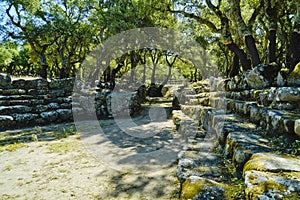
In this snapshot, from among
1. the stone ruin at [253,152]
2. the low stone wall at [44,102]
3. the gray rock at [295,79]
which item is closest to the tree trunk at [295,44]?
the stone ruin at [253,152]

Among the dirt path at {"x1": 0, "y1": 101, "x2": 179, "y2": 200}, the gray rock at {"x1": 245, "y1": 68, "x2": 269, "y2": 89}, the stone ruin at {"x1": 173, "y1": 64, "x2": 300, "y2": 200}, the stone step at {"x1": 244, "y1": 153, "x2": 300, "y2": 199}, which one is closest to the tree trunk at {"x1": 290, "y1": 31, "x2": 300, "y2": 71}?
the stone ruin at {"x1": 173, "y1": 64, "x2": 300, "y2": 200}

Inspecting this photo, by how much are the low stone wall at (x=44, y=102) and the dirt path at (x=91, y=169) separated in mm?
3449

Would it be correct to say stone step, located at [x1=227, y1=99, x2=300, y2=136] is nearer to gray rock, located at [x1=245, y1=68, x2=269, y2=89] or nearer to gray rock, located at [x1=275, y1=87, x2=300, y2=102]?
gray rock, located at [x1=275, y1=87, x2=300, y2=102]

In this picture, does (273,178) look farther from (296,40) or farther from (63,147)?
(63,147)

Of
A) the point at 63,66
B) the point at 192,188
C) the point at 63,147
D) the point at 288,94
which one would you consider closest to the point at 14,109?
the point at 63,147

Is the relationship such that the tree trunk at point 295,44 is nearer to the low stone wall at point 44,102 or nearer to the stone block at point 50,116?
the low stone wall at point 44,102

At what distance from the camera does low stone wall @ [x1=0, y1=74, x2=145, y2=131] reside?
28.3 feet

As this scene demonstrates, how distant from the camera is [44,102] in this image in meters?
9.95

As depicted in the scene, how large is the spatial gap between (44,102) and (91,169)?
7445 millimetres

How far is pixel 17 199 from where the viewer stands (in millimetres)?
2793

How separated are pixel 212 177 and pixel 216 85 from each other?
17.4ft

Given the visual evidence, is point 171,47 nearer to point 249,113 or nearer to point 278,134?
point 249,113

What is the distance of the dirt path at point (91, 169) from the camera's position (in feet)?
9.59

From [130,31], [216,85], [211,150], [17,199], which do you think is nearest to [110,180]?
[17,199]
